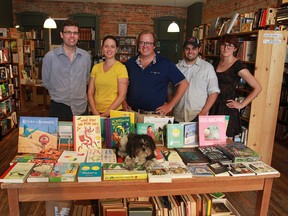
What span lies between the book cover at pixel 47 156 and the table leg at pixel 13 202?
0.22 metres

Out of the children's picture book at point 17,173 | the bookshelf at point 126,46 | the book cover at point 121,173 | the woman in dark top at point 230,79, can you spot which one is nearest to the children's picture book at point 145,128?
the book cover at point 121,173

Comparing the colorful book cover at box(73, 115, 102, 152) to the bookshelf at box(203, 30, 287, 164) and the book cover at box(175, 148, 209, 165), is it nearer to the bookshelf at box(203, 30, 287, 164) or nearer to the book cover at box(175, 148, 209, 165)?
the book cover at box(175, 148, 209, 165)

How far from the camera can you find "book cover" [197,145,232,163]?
1642mm

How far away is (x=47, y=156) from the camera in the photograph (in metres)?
1.62

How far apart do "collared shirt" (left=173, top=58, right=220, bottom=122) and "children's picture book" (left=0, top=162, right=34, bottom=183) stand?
1.45 metres

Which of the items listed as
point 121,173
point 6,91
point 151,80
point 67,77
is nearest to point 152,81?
point 151,80

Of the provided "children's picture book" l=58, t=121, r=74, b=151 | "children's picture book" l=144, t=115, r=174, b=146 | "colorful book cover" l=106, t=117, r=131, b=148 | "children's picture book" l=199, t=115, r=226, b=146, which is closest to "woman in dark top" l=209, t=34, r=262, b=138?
"children's picture book" l=199, t=115, r=226, b=146

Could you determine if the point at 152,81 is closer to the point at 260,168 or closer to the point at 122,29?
the point at 260,168

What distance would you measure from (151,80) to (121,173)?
40.0 inches

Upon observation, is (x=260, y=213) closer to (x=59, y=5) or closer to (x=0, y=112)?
(x=0, y=112)

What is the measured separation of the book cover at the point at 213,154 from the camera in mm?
1642

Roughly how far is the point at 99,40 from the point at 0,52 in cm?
454

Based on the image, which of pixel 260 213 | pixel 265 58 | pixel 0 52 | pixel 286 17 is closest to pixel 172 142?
pixel 260 213

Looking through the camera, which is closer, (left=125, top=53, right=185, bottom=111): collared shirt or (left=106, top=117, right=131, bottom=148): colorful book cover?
(left=106, top=117, right=131, bottom=148): colorful book cover
